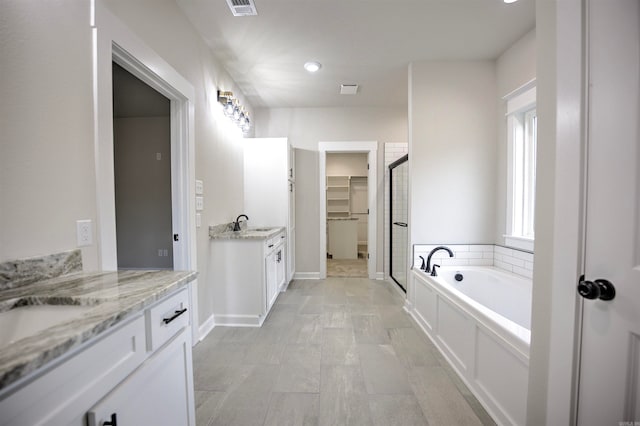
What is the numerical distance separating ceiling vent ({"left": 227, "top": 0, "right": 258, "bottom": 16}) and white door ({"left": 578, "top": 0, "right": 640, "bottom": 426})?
76.0 inches

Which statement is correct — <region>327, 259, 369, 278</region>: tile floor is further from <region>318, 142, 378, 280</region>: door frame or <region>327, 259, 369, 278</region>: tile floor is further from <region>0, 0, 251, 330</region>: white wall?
<region>0, 0, 251, 330</region>: white wall

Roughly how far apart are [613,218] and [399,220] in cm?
275

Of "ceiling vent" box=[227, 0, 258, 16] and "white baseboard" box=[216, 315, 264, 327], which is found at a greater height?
"ceiling vent" box=[227, 0, 258, 16]

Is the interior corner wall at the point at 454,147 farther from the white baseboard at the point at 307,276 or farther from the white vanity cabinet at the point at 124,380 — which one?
the white vanity cabinet at the point at 124,380

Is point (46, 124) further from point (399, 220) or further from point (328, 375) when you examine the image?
point (399, 220)

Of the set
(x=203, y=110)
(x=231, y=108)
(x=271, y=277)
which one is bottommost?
(x=271, y=277)

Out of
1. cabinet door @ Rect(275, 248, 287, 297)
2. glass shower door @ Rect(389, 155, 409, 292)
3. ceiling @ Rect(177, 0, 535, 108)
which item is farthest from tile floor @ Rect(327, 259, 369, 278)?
ceiling @ Rect(177, 0, 535, 108)

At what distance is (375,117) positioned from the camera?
158 inches

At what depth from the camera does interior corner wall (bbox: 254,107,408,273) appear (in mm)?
4004

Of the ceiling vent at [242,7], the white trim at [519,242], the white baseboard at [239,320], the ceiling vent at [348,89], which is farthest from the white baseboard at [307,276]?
the ceiling vent at [242,7]

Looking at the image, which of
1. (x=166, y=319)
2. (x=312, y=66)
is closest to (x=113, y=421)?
(x=166, y=319)

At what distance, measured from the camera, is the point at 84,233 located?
1.18m

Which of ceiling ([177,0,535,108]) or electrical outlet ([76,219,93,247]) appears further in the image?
ceiling ([177,0,535,108])

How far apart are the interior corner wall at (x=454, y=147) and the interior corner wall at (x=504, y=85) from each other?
0.17 ft
